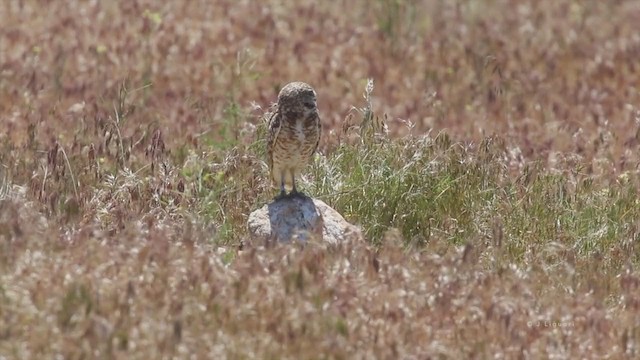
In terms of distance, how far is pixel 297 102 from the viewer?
8836 millimetres

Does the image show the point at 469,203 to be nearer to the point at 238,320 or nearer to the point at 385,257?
the point at 385,257

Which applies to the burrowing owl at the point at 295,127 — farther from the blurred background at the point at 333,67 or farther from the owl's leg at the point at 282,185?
the blurred background at the point at 333,67

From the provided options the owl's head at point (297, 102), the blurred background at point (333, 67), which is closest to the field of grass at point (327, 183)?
the blurred background at point (333, 67)

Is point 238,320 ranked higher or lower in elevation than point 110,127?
higher

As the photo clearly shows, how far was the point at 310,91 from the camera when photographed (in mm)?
8906

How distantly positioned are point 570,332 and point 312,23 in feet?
29.0

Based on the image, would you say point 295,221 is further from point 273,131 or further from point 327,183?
point 327,183

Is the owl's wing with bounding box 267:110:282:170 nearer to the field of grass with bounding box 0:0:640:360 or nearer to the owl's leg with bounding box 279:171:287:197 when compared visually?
the owl's leg with bounding box 279:171:287:197

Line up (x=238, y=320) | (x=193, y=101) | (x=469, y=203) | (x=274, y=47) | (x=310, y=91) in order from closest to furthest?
1. (x=238, y=320)
2. (x=310, y=91)
3. (x=469, y=203)
4. (x=193, y=101)
5. (x=274, y=47)

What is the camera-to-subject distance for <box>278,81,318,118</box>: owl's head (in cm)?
884

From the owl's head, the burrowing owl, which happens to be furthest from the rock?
the owl's head

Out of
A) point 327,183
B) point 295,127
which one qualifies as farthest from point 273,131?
Result: point 327,183

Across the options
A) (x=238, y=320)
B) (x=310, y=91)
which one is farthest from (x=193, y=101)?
(x=238, y=320)

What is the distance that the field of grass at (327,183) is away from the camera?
6.88m
